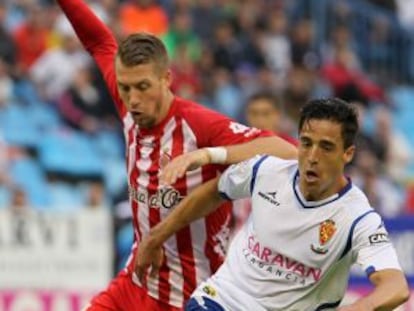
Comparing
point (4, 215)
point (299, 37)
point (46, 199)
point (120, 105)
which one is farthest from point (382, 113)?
point (120, 105)

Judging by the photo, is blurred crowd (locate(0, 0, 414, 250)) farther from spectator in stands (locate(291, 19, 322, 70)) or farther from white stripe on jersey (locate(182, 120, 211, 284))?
white stripe on jersey (locate(182, 120, 211, 284))

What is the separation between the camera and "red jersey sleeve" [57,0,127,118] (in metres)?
7.52

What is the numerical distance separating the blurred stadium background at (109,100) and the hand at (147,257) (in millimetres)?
4318

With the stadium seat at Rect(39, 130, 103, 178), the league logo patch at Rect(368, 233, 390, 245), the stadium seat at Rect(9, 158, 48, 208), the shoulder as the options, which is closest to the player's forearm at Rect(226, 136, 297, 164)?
the shoulder

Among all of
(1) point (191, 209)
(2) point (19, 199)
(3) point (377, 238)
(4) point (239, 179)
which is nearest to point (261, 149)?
(4) point (239, 179)

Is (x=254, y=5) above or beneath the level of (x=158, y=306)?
above

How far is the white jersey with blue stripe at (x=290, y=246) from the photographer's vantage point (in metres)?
6.14

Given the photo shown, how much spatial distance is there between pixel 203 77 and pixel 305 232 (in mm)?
10666

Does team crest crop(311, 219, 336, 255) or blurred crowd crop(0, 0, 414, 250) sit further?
blurred crowd crop(0, 0, 414, 250)

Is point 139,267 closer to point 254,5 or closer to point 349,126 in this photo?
point 349,126

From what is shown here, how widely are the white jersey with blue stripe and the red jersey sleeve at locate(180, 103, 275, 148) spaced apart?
365 millimetres

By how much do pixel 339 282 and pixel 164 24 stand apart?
1077 cm

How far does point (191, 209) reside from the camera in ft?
21.9

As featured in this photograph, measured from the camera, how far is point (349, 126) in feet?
20.0
